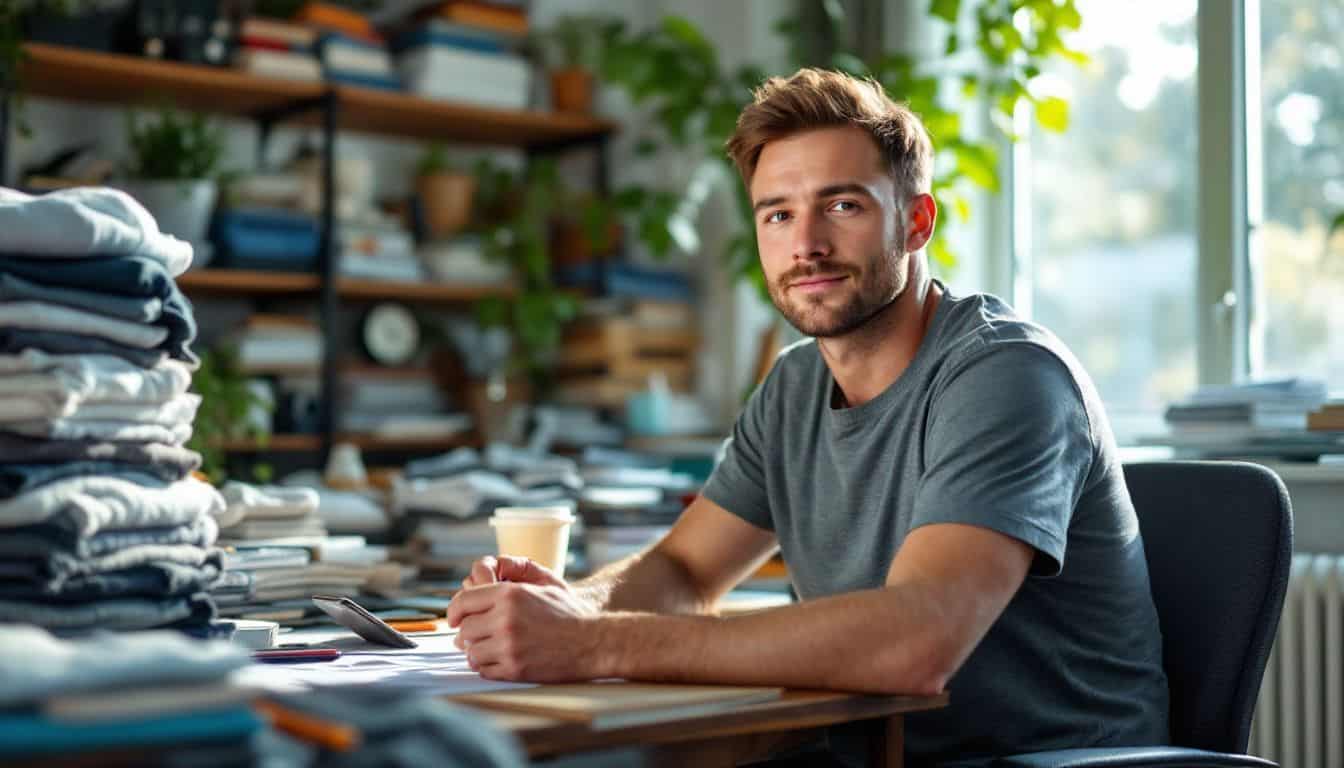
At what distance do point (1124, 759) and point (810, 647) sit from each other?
0.34 m

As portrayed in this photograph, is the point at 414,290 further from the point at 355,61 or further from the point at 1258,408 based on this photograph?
the point at 1258,408

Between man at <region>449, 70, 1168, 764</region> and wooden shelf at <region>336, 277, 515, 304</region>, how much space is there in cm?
229

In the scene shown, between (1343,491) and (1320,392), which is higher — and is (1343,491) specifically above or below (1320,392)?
below

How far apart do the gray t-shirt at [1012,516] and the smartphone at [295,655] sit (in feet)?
1.95

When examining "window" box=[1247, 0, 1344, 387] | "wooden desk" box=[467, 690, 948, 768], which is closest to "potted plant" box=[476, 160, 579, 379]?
"window" box=[1247, 0, 1344, 387]

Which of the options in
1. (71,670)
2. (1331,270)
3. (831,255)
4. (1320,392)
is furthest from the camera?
(1331,270)

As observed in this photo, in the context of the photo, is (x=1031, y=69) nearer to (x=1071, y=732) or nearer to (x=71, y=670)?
(x=1071, y=732)

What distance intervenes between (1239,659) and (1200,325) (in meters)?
1.82

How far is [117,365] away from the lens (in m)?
1.21

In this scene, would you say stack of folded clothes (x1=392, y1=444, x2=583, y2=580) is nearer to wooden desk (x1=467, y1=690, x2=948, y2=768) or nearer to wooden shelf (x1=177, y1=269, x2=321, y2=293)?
wooden desk (x1=467, y1=690, x2=948, y2=768)

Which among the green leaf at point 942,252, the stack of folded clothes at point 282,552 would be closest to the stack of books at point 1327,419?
the green leaf at point 942,252

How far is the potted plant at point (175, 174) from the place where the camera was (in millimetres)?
3701

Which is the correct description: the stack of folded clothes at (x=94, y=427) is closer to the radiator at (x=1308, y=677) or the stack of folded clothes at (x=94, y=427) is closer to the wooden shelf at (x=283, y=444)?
the radiator at (x=1308, y=677)

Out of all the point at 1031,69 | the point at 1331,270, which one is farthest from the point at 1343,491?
the point at 1031,69
